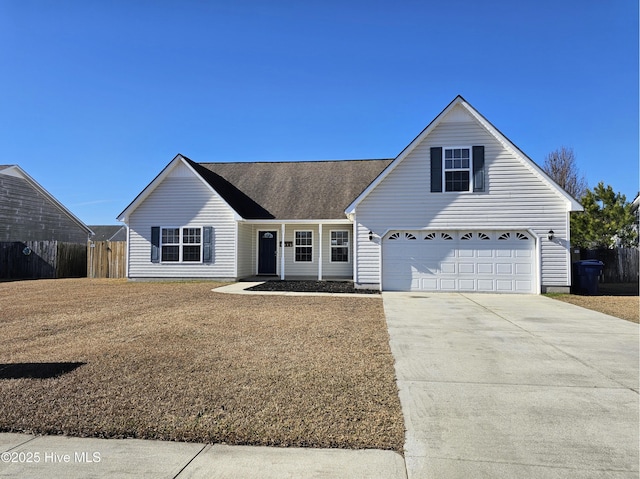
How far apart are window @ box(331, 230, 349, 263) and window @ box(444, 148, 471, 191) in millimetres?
5622

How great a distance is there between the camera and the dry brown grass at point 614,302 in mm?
9492

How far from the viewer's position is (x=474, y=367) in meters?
5.18

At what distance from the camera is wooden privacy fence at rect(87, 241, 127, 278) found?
20031 millimetres

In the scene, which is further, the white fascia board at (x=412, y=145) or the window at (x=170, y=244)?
the window at (x=170, y=244)

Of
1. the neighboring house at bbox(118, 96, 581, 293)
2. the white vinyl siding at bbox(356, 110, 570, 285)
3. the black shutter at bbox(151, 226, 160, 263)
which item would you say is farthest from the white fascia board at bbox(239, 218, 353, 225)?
the black shutter at bbox(151, 226, 160, 263)

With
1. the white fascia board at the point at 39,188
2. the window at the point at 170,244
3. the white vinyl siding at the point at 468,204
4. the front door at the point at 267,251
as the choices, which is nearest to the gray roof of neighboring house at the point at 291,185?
the front door at the point at 267,251

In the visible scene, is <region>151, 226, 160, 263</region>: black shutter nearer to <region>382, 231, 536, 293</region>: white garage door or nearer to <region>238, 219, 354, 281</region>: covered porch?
<region>238, 219, 354, 281</region>: covered porch

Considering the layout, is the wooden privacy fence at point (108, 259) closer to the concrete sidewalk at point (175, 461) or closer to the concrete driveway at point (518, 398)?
the concrete driveway at point (518, 398)

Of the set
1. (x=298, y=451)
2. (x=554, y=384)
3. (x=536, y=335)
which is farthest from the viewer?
(x=536, y=335)

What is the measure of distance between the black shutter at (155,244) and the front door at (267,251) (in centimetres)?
453

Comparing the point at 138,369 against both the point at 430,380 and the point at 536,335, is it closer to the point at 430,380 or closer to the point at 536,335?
the point at 430,380

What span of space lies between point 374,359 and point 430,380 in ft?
3.04


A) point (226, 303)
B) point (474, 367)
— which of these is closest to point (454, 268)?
point (226, 303)

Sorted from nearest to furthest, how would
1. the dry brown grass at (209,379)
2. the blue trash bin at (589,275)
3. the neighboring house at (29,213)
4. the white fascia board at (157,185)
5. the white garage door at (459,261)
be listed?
the dry brown grass at (209,379)
the blue trash bin at (589,275)
the white garage door at (459,261)
the white fascia board at (157,185)
the neighboring house at (29,213)
